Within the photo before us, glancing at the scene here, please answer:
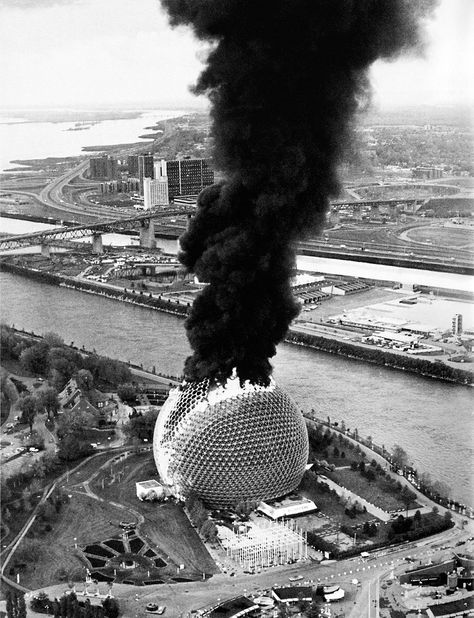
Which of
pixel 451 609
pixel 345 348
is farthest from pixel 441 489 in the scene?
pixel 345 348

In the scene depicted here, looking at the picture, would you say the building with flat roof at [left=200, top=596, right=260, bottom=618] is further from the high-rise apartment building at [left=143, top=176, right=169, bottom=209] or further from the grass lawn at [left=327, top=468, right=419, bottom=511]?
the high-rise apartment building at [left=143, top=176, right=169, bottom=209]

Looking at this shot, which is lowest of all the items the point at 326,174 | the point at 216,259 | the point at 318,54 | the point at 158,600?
the point at 158,600

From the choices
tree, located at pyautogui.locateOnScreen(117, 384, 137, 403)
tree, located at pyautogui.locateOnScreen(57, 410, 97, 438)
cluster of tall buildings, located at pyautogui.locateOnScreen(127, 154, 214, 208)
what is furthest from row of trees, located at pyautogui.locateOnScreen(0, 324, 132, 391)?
cluster of tall buildings, located at pyautogui.locateOnScreen(127, 154, 214, 208)

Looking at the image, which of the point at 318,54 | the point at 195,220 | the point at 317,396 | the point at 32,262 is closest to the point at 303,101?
the point at 318,54

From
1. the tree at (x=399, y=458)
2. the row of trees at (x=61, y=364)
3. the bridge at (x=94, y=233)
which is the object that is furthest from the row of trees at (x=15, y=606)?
the bridge at (x=94, y=233)

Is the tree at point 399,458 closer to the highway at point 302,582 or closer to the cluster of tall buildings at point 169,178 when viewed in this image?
the highway at point 302,582

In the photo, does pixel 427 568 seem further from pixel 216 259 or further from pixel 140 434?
pixel 140 434
